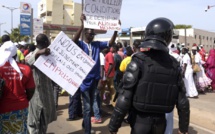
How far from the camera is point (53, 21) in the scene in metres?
65.9

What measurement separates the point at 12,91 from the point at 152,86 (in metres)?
1.64

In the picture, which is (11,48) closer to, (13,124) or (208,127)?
(13,124)

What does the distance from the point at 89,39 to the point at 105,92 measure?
9.81 feet

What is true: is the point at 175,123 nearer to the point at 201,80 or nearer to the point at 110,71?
the point at 110,71

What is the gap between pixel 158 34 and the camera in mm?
2496

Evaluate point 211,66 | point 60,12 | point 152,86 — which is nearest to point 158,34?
point 152,86

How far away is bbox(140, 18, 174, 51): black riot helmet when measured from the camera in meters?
2.45

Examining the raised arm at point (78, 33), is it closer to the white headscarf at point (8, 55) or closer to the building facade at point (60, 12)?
the white headscarf at point (8, 55)

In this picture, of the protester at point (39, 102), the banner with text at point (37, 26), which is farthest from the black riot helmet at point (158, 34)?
the banner with text at point (37, 26)

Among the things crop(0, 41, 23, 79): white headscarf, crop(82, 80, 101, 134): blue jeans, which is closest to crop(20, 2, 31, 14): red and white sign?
crop(82, 80, 101, 134): blue jeans

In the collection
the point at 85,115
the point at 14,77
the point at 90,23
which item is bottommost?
the point at 85,115

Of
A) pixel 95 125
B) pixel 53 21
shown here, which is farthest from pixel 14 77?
pixel 53 21

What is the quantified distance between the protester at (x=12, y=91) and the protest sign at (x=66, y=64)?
2.33ft

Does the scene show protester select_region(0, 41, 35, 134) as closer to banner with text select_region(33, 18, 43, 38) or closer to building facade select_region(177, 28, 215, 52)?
banner with text select_region(33, 18, 43, 38)
